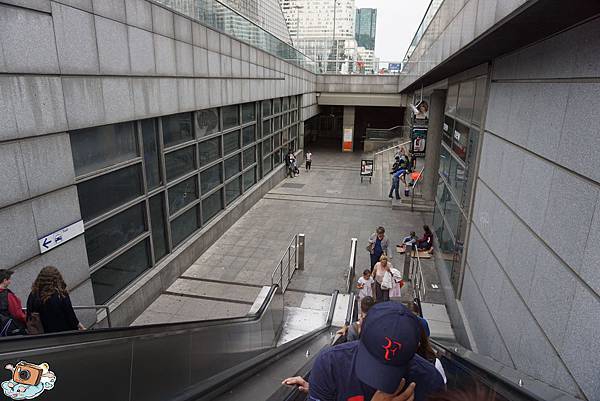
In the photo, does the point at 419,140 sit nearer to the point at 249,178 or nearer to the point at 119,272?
the point at 249,178

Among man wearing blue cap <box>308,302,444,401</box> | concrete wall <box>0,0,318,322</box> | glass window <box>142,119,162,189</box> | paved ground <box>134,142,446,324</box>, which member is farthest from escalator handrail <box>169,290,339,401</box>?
glass window <box>142,119,162,189</box>

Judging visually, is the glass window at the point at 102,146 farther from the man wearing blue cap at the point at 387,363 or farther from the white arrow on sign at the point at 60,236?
the man wearing blue cap at the point at 387,363

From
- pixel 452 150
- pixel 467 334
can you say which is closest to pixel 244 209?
pixel 452 150

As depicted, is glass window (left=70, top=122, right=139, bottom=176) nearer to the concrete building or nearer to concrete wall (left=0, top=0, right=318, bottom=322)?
concrete wall (left=0, top=0, right=318, bottom=322)

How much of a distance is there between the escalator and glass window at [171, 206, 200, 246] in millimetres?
4960

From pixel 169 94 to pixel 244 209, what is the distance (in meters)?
7.22

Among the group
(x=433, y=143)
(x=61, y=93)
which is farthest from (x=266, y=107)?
(x=61, y=93)

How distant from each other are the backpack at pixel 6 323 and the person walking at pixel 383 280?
Answer: 5870 millimetres

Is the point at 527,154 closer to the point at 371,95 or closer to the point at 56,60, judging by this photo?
the point at 56,60

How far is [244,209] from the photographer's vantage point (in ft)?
51.2

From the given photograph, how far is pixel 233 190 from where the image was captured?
1473 cm

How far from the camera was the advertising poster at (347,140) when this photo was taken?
3431 centimetres

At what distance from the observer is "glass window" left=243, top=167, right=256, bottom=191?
53.2 feet

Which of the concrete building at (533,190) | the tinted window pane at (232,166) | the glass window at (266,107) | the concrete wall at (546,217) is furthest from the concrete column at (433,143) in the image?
the concrete wall at (546,217)
